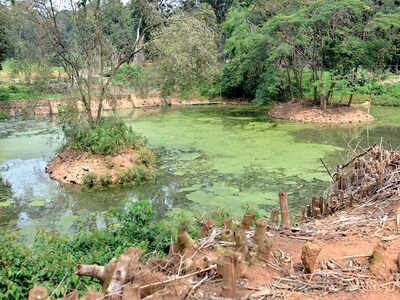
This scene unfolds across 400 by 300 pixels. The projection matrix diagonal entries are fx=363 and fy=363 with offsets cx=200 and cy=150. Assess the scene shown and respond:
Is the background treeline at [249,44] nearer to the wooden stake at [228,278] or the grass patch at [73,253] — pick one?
the grass patch at [73,253]

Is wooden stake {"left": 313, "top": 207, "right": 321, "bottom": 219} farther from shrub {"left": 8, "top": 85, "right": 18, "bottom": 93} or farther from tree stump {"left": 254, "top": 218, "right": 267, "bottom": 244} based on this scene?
shrub {"left": 8, "top": 85, "right": 18, "bottom": 93}

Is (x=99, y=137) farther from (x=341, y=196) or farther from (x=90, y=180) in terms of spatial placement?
(x=341, y=196)

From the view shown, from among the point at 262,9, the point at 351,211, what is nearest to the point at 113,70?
the point at 351,211

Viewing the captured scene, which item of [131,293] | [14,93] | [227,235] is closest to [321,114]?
[227,235]

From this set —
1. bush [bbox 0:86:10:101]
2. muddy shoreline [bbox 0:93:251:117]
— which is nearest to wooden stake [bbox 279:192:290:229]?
muddy shoreline [bbox 0:93:251:117]

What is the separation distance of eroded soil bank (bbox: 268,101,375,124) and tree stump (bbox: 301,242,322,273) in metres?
13.5

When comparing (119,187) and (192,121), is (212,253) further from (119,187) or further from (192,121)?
(192,121)

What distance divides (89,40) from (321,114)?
10250mm

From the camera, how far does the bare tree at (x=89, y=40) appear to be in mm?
8805

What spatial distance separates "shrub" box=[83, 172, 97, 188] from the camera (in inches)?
305

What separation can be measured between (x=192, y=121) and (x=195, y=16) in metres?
6.24

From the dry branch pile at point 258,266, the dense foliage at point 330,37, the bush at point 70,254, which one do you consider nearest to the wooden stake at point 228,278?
the dry branch pile at point 258,266

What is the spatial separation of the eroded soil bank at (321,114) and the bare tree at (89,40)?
8.74m

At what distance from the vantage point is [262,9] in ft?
57.7
